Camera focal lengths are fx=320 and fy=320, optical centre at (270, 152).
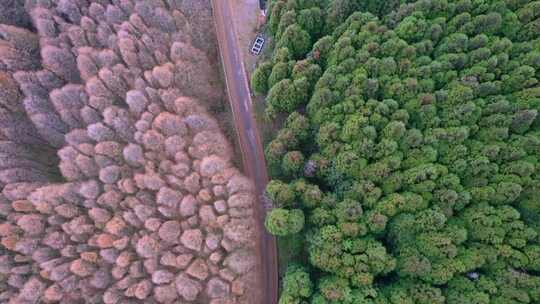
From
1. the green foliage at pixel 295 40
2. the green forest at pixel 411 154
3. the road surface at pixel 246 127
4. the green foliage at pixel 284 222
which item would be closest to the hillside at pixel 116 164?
the road surface at pixel 246 127

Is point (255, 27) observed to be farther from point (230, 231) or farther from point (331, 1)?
point (230, 231)

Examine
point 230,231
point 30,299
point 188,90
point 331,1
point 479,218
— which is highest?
point 331,1

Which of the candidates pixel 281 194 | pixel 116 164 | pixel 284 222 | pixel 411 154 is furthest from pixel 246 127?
pixel 411 154

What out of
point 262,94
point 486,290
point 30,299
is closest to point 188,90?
point 262,94

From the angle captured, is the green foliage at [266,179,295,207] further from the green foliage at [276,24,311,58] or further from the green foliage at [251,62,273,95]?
the green foliage at [276,24,311,58]

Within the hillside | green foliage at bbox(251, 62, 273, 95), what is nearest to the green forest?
green foliage at bbox(251, 62, 273, 95)

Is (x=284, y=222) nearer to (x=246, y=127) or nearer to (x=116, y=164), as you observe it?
(x=246, y=127)
